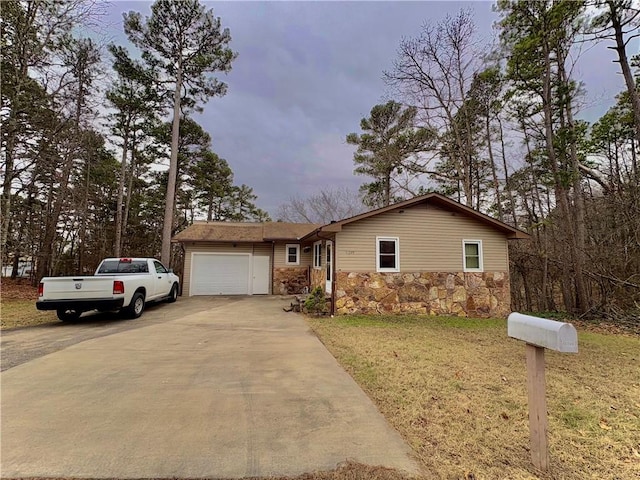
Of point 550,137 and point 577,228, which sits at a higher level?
point 550,137

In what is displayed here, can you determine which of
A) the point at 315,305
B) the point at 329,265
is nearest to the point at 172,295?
the point at 315,305

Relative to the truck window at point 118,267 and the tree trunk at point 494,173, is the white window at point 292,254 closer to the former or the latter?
the truck window at point 118,267

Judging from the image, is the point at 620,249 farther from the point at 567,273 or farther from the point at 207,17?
the point at 207,17

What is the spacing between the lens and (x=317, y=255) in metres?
13.3

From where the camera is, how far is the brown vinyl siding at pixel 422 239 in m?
9.95

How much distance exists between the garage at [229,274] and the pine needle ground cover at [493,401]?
8.65 meters

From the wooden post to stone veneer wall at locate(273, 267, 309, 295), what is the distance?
12.7m

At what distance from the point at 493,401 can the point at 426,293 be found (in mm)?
6909

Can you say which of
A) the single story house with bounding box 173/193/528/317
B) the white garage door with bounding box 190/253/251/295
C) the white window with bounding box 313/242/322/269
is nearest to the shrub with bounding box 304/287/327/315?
the single story house with bounding box 173/193/528/317

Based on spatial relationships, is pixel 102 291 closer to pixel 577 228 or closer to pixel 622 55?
pixel 577 228

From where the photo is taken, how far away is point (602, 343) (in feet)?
23.3

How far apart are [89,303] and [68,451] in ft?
20.0

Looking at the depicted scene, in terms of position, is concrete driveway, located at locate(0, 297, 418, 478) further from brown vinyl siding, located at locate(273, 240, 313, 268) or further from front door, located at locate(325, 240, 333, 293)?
brown vinyl siding, located at locate(273, 240, 313, 268)

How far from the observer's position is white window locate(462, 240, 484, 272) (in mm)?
10734
